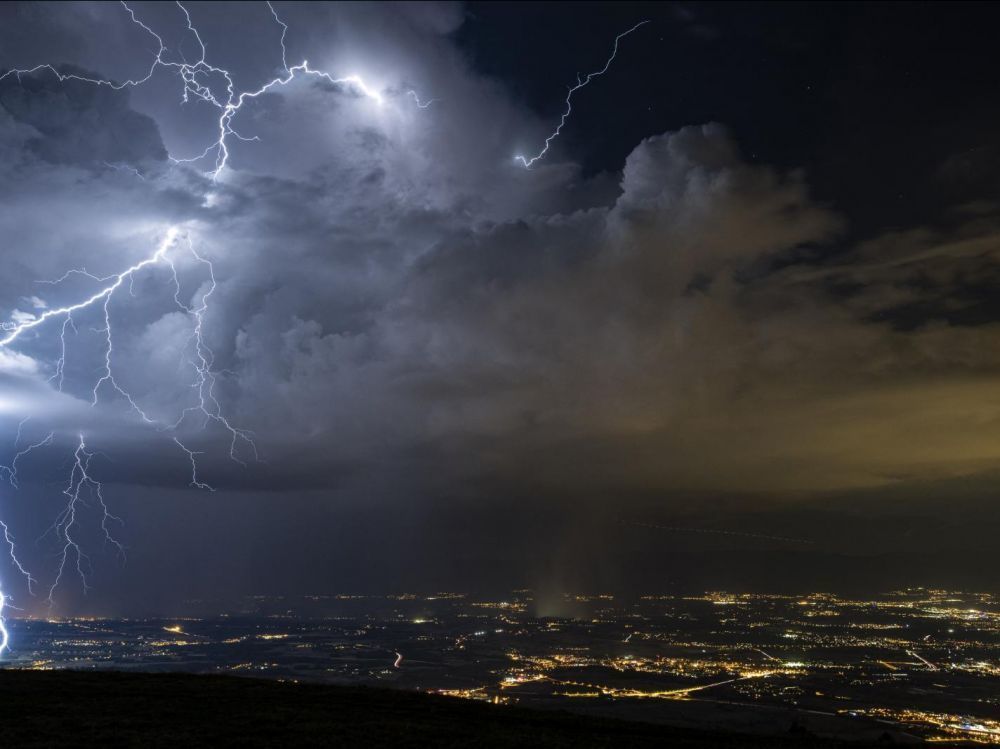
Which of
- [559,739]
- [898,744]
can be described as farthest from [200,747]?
[898,744]

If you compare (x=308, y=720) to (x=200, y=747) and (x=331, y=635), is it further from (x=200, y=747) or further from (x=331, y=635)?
(x=331, y=635)

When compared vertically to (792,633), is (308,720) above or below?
above

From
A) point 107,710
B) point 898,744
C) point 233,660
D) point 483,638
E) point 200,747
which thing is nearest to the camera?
point 200,747

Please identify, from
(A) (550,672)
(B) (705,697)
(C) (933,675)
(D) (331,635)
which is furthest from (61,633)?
(C) (933,675)

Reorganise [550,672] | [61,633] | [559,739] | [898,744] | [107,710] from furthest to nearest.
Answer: [61,633] < [550,672] < [898,744] < [107,710] < [559,739]

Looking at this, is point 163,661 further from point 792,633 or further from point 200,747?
point 792,633

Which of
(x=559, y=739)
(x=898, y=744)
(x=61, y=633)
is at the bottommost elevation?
(x=61, y=633)

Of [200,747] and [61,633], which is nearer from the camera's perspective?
[200,747]
